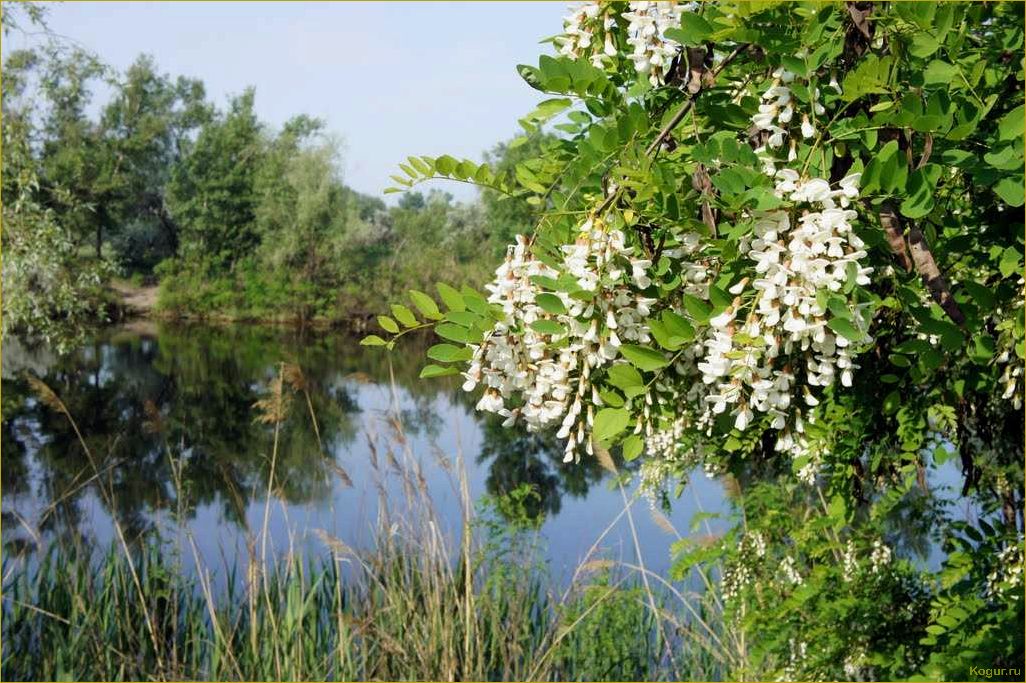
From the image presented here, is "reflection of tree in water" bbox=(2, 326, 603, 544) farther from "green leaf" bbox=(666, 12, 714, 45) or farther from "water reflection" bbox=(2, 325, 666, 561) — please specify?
"green leaf" bbox=(666, 12, 714, 45)

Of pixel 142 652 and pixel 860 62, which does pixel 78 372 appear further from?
pixel 860 62

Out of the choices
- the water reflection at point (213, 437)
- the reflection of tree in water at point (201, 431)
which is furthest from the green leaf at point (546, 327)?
the reflection of tree in water at point (201, 431)

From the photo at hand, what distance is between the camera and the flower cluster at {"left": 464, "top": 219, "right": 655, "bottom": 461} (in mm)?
1299

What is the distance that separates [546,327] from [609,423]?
0.54ft

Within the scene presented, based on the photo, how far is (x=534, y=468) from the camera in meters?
9.91

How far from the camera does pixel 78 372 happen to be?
17.8 meters

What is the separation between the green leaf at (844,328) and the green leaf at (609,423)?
0.31 metres

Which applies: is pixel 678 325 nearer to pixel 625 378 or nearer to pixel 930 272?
pixel 625 378

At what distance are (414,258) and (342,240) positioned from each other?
3.19 metres

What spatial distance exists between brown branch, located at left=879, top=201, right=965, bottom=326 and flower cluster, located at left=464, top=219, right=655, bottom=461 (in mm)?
348

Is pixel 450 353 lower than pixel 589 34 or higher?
lower

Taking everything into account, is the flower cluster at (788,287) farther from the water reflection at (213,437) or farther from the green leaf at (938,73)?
the water reflection at (213,437)

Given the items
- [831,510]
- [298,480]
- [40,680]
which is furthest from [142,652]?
[298,480]

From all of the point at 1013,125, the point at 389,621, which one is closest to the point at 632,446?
the point at 1013,125
